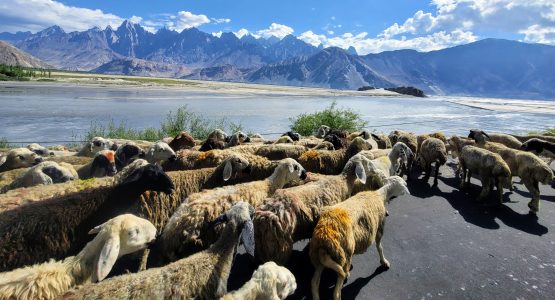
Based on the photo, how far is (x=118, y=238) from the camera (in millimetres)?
4750

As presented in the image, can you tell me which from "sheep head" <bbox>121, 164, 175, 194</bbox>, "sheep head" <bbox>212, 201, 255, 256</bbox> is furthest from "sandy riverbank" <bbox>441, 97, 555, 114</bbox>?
"sheep head" <bbox>212, 201, 255, 256</bbox>

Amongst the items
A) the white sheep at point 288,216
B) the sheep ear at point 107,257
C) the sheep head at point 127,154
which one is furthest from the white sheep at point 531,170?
the sheep head at point 127,154

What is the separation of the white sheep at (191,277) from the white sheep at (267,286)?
0.41 meters

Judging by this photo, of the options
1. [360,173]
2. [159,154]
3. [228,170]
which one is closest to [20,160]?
[159,154]

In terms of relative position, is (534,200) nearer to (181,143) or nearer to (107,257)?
(107,257)

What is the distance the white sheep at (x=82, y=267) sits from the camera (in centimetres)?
400

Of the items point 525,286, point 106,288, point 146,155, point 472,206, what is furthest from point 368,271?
point 146,155

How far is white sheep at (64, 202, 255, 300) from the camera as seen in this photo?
4105 millimetres

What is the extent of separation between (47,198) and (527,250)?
29.7 feet

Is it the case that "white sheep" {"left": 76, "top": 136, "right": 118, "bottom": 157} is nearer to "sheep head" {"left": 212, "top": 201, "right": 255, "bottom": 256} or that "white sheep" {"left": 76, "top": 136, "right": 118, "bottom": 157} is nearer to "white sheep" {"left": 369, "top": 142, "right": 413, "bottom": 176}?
"sheep head" {"left": 212, "top": 201, "right": 255, "bottom": 256}

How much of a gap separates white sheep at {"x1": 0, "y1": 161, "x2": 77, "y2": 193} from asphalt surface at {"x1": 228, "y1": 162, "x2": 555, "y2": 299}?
4.53 meters

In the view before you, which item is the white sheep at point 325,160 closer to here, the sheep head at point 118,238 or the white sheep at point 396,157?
the white sheep at point 396,157

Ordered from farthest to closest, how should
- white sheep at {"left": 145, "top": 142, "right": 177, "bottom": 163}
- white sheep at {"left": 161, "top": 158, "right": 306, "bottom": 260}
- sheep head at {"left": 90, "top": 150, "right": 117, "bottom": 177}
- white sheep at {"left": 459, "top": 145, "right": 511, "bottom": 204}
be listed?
white sheep at {"left": 145, "top": 142, "right": 177, "bottom": 163} < white sheep at {"left": 459, "top": 145, "right": 511, "bottom": 204} < sheep head at {"left": 90, "top": 150, "right": 117, "bottom": 177} < white sheep at {"left": 161, "top": 158, "right": 306, "bottom": 260}

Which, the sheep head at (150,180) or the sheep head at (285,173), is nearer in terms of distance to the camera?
the sheep head at (150,180)
